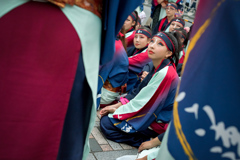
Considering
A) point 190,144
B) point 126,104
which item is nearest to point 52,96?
point 190,144

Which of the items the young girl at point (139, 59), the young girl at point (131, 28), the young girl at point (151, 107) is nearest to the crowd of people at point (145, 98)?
the young girl at point (151, 107)

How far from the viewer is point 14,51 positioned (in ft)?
3.35

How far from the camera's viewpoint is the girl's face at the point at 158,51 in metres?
3.04

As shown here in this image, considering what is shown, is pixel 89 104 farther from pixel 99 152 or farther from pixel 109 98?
pixel 109 98

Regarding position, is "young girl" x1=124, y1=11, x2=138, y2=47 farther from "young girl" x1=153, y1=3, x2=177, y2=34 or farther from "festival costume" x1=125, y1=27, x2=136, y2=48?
"young girl" x1=153, y1=3, x2=177, y2=34

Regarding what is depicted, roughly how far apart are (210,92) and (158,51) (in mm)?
2098

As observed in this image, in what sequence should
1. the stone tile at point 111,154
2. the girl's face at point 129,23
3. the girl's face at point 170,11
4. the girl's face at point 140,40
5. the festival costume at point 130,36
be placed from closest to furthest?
the stone tile at point 111,154
the girl's face at point 140,40
the girl's face at point 129,23
the festival costume at point 130,36
the girl's face at point 170,11

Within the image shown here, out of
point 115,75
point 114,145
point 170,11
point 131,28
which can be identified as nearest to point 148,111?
point 114,145

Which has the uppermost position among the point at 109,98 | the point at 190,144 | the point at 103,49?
the point at 103,49

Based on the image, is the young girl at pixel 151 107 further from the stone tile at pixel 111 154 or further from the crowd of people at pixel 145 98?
the stone tile at pixel 111 154

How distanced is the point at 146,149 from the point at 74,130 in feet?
4.55

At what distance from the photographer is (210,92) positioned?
0.97 m

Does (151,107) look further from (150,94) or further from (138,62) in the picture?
(138,62)

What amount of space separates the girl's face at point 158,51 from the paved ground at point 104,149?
3.40ft
